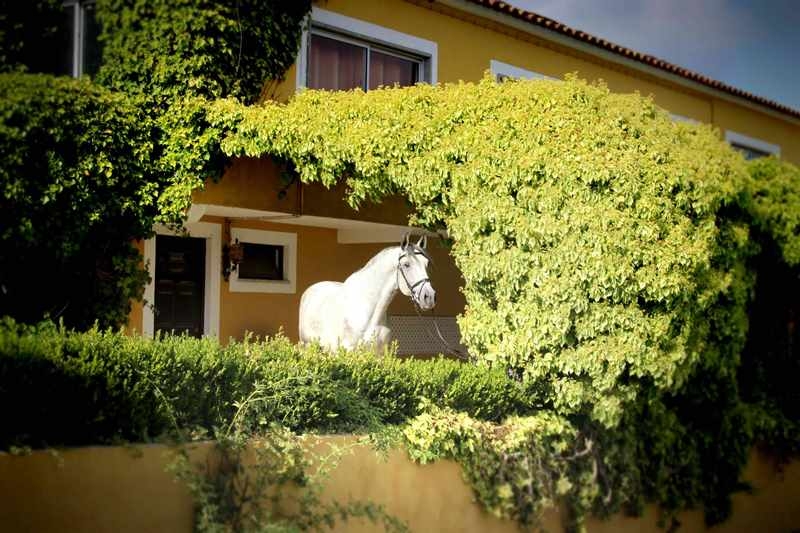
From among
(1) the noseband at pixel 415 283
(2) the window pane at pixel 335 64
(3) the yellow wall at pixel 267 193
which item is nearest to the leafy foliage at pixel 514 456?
(1) the noseband at pixel 415 283

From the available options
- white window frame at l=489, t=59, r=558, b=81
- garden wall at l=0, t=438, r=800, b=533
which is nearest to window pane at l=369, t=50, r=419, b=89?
white window frame at l=489, t=59, r=558, b=81

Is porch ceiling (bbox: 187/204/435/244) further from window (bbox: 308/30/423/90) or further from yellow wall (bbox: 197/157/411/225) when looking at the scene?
window (bbox: 308/30/423/90)

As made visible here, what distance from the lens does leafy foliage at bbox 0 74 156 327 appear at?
1138 cm

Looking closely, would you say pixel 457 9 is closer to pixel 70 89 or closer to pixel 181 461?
pixel 70 89

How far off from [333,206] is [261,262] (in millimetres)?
1922

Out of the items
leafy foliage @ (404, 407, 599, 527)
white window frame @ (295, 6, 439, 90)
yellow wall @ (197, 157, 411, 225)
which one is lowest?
leafy foliage @ (404, 407, 599, 527)

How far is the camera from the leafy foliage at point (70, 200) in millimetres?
11375

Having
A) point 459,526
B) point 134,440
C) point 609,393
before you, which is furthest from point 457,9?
point 134,440

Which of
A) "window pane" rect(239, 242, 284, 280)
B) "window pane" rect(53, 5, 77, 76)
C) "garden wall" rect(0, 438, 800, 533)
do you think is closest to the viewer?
"garden wall" rect(0, 438, 800, 533)

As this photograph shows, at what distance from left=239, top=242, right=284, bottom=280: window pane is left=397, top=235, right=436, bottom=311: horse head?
11.6 feet

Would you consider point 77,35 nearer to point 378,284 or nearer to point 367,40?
point 367,40

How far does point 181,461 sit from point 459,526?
11.6 feet

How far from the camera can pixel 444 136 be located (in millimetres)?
11109

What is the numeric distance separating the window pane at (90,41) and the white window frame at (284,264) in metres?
A: 3.33
